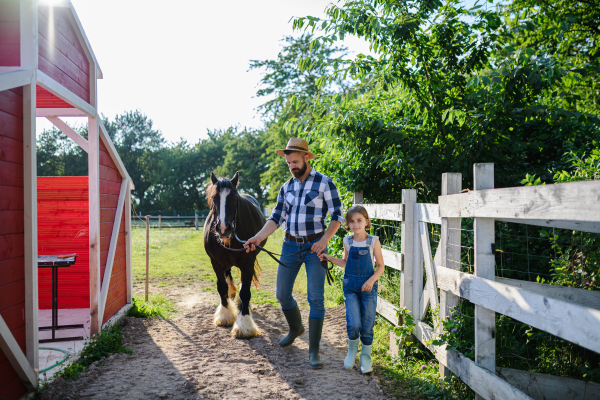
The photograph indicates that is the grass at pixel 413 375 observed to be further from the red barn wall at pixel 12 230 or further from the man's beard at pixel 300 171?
the red barn wall at pixel 12 230

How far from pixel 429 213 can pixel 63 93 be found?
376cm

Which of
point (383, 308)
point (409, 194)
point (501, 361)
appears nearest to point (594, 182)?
point (501, 361)

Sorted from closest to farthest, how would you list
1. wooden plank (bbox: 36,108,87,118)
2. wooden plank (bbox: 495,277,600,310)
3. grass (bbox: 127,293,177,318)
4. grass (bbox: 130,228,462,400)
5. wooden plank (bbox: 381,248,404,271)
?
wooden plank (bbox: 495,277,600,310), grass (bbox: 130,228,462,400), wooden plank (bbox: 381,248,404,271), wooden plank (bbox: 36,108,87,118), grass (bbox: 127,293,177,318)

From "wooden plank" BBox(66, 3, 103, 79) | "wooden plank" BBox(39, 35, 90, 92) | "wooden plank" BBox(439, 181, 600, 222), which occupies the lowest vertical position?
"wooden plank" BBox(439, 181, 600, 222)

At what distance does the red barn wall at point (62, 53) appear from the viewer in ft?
12.0

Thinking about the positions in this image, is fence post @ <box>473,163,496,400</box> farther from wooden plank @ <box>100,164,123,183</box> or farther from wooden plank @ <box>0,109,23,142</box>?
wooden plank @ <box>100,164,123,183</box>

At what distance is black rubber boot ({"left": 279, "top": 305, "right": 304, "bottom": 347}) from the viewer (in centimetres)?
407

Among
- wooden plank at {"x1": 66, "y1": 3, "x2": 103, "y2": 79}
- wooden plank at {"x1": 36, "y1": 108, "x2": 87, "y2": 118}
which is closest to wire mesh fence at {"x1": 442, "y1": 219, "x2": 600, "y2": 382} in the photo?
wooden plank at {"x1": 66, "y1": 3, "x2": 103, "y2": 79}

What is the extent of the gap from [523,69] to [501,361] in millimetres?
2705

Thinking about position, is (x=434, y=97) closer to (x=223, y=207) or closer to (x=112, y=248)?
(x=223, y=207)

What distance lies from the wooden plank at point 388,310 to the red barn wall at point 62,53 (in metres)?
4.16

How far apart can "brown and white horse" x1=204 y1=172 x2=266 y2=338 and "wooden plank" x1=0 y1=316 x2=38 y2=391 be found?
2058 millimetres

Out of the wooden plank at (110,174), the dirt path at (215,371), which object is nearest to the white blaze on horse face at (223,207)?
the dirt path at (215,371)

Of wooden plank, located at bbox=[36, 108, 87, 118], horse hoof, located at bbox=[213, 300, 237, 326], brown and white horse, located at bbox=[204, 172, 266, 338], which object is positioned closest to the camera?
brown and white horse, located at bbox=[204, 172, 266, 338]
